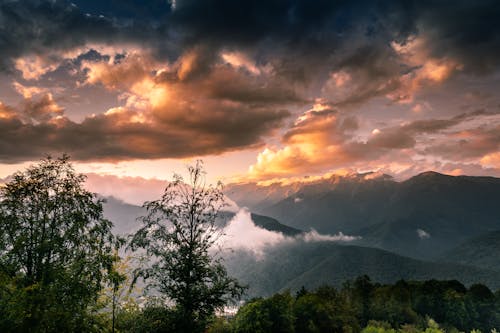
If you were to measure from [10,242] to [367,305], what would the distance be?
8929cm

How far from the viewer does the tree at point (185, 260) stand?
20.6 meters

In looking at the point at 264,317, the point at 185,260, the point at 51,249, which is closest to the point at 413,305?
the point at 264,317

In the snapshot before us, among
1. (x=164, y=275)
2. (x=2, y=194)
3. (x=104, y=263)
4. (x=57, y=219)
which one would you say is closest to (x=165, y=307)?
(x=164, y=275)

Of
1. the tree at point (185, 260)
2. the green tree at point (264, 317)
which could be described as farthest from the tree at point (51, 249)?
the green tree at point (264, 317)

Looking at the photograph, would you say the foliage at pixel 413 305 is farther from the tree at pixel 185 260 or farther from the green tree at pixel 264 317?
the tree at pixel 185 260

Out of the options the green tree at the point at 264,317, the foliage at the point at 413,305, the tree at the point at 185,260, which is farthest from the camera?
the foliage at the point at 413,305

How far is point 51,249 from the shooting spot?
2142cm

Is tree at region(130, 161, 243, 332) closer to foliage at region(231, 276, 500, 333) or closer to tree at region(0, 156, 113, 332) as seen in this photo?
tree at region(0, 156, 113, 332)

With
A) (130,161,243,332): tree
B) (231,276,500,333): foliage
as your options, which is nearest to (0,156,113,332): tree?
(130,161,243,332): tree

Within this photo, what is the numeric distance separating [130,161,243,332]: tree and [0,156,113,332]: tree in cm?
320

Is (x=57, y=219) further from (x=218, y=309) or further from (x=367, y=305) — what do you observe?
(x=367, y=305)

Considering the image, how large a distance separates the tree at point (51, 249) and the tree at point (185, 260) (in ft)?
10.5

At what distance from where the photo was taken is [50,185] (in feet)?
77.4

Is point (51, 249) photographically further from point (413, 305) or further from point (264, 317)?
point (413, 305)
